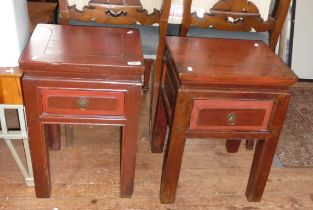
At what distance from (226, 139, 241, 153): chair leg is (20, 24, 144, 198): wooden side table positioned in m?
0.61

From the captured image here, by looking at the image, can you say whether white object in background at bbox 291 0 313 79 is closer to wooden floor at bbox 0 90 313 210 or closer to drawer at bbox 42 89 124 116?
wooden floor at bbox 0 90 313 210

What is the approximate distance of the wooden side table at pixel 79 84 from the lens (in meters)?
1.10

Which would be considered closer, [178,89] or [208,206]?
[178,89]

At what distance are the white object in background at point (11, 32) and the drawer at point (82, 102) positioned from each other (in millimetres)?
182

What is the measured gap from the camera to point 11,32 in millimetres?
1155

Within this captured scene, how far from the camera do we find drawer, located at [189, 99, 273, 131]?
1175mm

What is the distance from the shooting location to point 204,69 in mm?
1150

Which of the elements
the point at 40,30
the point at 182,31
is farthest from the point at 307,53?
the point at 40,30

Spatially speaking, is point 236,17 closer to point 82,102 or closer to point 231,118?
point 231,118

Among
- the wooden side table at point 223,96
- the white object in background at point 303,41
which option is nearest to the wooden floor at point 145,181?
the wooden side table at point 223,96

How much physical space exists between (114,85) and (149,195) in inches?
20.7

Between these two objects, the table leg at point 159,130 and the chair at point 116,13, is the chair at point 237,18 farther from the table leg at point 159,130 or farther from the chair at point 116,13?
the table leg at point 159,130

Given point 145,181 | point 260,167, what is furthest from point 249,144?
point 145,181

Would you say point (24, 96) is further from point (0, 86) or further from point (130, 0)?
point (130, 0)
